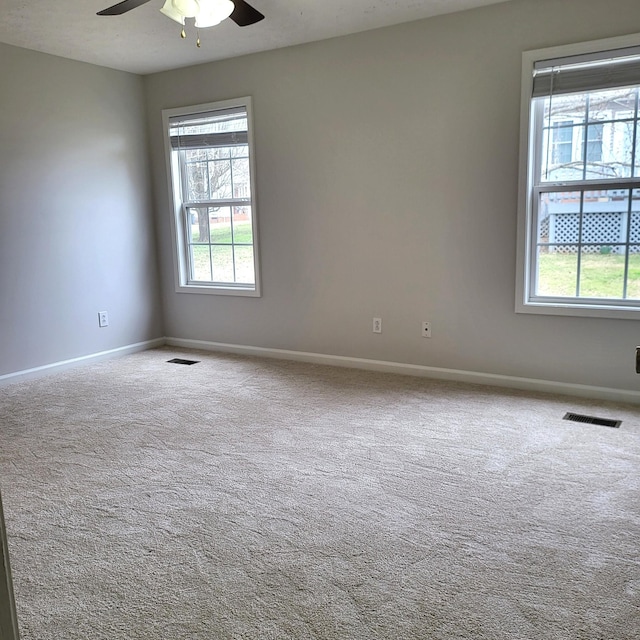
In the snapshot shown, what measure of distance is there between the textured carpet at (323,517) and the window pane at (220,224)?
1.81 m

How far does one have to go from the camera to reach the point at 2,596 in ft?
2.21

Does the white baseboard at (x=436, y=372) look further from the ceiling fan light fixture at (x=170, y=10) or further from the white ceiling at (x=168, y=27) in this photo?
the ceiling fan light fixture at (x=170, y=10)

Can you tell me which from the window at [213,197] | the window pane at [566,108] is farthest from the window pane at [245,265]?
the window pane at [566,108]

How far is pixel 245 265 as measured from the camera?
5.01 m

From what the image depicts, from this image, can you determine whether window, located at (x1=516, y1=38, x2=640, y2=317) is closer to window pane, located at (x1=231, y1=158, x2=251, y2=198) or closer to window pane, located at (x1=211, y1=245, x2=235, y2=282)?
window pane, located at (x1=231, y1=158, x2=251, y2=198)

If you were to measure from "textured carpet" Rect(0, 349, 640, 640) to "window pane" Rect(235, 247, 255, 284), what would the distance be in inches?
59.6

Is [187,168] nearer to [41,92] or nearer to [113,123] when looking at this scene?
[113,123]

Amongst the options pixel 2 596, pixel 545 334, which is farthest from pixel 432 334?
pixel 2 596

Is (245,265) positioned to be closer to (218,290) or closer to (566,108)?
(218,290)

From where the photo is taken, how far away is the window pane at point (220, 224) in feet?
16.5

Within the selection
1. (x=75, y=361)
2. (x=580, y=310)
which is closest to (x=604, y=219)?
(x=580, y=310)

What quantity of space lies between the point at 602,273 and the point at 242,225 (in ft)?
9.43

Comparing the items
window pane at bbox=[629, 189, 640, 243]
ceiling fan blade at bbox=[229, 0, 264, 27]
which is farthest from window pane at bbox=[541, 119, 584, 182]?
ceiling fan blade at bbox=[229, 0, 264, 27]

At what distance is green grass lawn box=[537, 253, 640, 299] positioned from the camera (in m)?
3.48
